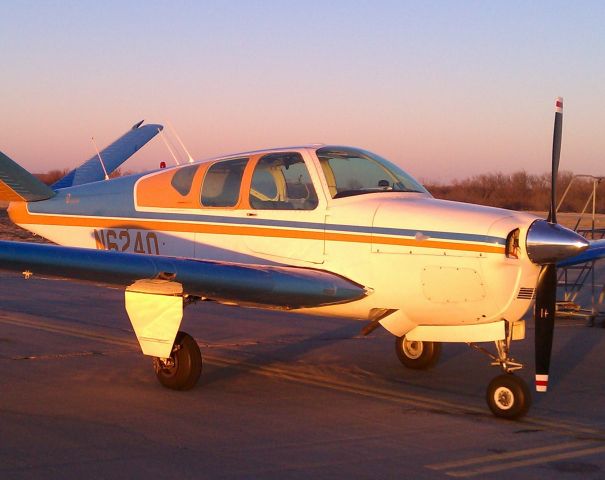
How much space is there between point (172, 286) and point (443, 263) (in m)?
2.47

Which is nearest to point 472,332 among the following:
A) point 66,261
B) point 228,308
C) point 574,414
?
point 574,414

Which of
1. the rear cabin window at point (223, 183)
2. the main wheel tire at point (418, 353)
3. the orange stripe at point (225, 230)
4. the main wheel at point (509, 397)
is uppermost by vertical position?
the rear cabin window at point (223, 183)

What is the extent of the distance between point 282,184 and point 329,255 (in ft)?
3.08

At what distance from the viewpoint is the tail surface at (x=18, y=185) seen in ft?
35.1

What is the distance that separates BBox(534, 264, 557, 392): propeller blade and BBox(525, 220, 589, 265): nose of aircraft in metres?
0.26

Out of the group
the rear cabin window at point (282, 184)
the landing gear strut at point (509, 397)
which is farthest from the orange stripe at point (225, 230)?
the landing gear strut at point (509, 397)

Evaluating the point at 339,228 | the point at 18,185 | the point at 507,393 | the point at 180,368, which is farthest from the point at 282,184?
the point at 18,185

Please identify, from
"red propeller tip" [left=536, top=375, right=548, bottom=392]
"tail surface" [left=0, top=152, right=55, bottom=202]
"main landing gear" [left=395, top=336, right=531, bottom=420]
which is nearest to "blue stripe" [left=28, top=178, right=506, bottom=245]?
"tail surface" [left=0, top=152, right=55, bottom=202]

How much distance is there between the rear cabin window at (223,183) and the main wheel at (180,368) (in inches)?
61.5

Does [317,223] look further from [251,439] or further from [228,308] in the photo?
[228,308]

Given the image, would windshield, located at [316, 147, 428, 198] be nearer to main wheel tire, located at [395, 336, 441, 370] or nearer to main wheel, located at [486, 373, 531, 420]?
main wheel tire, located at [395, 336, 441, 370]

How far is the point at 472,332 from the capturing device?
793cm

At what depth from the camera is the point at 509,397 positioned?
24.8 feet

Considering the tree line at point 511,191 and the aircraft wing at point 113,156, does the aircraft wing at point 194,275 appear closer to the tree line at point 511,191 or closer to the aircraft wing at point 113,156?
the aircraft wing at point 113,156
